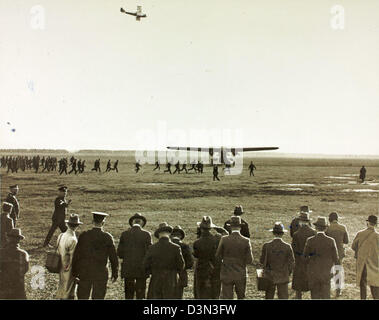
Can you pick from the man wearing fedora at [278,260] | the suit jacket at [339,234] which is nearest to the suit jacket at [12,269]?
the man wearing fedora at [278,260]

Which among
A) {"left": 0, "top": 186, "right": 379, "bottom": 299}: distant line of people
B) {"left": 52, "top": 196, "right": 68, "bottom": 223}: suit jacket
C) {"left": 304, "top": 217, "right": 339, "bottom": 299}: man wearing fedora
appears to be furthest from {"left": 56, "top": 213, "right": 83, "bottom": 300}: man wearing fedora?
{"left": 52, "top": 196, "right": 68, "bottom": 223}: suit jacket

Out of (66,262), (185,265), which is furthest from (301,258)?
(66,262)

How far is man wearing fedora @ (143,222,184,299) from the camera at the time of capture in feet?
19.1

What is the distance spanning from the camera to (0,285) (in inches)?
243

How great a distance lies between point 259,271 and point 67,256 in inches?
126

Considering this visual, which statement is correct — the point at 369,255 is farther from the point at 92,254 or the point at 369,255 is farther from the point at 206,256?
the point at 92,254

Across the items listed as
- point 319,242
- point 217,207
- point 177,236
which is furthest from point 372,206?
point 177,236

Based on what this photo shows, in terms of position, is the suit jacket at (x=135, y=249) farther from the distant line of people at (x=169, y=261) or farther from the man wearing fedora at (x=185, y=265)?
the man wearing fedora at (x=185, y=265)

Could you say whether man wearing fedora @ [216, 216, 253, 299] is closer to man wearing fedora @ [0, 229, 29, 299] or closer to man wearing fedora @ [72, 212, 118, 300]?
man wearing fedora @ [72, 212, 118, 300]

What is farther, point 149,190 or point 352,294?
point 149,190

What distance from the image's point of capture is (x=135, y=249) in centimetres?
643
